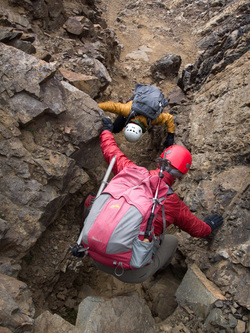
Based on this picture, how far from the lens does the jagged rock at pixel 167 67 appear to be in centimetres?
1155

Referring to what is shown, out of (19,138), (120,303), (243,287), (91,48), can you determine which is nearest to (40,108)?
(19,138)

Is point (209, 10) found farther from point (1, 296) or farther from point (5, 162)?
point (1, 296)

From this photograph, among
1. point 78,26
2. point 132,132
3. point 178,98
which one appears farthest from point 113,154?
point 78,26

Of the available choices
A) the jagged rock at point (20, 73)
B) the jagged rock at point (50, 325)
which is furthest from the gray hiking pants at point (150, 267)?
the jagged rock at point (20, 73)

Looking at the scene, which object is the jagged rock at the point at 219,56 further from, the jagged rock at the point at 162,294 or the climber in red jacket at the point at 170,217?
the jagged rock at the point at 162,294

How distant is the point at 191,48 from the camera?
1484cm

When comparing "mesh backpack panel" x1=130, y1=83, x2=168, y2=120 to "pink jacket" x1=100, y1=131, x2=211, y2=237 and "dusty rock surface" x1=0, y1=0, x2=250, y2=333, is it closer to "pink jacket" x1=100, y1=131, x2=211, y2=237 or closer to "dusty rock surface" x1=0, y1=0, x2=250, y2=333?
"dusty rock surface" x1=0, y1=0, x2=250, y2=333

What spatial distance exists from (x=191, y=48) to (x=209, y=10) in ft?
13.6

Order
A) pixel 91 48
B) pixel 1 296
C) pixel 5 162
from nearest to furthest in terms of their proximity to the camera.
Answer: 1. pixel 1 296
2. pixel 5 162
3. pixel 91 48

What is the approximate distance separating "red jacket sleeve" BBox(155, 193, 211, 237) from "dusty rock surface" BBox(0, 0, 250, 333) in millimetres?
720

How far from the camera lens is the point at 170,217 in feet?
13.5

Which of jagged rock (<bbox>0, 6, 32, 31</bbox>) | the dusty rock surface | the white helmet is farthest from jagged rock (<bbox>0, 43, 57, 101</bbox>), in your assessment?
jagged rock (<bbox>0, 6, 32, 31</bbox>)

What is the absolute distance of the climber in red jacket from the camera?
13.3 feet

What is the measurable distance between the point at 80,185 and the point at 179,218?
7.83 feet
